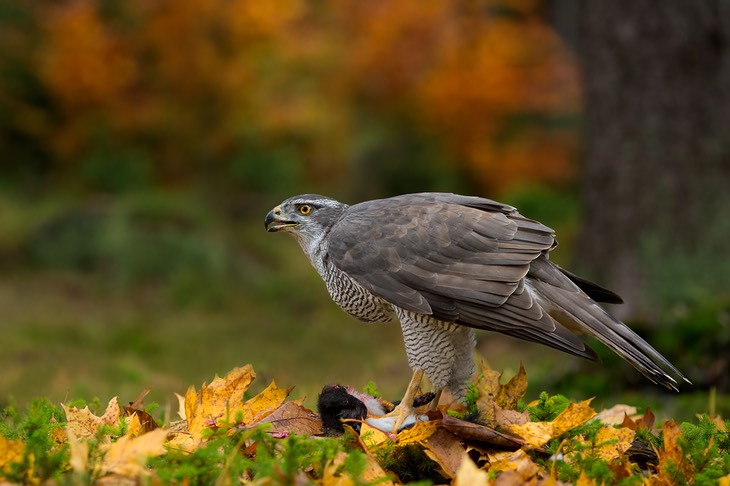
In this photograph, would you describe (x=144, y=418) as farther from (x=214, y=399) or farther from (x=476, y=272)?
(x=476, y=272)

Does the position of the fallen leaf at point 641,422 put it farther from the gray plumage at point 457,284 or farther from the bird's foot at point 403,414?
the bird's foot at point 403,414

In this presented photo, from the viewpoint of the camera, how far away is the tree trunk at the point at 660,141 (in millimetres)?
7469

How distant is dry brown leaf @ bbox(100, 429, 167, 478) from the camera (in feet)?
8.32

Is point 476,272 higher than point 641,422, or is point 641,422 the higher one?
point 476,272

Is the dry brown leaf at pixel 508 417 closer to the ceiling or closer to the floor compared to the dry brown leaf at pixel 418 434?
closer to the floor

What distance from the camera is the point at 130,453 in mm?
2574

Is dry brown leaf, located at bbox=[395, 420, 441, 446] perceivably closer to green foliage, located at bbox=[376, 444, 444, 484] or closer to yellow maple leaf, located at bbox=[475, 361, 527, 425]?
green foliage, located at bbox=[376, 444, 444, 484]

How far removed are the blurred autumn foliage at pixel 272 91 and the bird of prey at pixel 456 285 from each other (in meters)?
8.82

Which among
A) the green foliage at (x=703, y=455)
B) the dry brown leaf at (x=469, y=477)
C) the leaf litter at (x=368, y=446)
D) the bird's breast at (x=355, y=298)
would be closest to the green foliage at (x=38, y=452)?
the leaf litter at (x=368, y=446)

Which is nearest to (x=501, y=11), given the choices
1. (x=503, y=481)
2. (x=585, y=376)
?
(x=585, y=376)

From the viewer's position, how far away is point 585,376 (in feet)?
20.3

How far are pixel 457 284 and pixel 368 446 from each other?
767 mm

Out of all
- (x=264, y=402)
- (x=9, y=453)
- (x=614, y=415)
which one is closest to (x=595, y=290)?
(x=614, y=415)

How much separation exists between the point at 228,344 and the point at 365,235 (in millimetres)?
5625
